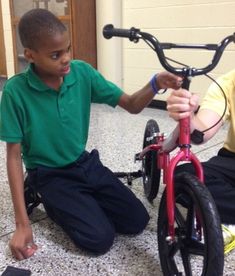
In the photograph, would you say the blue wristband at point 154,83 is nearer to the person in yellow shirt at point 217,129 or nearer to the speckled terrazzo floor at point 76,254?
the person in yellow shirt at point 217,129

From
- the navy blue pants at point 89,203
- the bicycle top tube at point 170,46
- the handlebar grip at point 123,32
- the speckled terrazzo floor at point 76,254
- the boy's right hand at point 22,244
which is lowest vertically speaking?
the speckled terrazzo floor at point 76,254

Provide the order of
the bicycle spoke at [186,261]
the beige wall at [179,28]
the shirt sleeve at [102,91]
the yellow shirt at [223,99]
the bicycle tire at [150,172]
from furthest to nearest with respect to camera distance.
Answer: the beige wall at [179,28], the bicycle tire at [150,172], the shirt sleeve at [102,91], the yellow shirt at [223,99], the bicycle spoke at [186,261]

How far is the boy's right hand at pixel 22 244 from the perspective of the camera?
1.13 m

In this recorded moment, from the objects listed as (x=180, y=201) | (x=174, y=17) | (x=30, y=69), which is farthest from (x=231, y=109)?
(x=174, y=17)

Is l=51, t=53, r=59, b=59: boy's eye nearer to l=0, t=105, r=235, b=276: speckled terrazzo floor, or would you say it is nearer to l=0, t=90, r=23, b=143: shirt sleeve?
l=0, t=90, r=23, b=143: shirt sleeve

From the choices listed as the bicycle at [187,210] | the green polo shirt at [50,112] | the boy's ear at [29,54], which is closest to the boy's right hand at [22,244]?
the green polo shirt at [50,112]

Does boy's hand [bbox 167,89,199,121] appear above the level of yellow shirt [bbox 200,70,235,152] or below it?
above

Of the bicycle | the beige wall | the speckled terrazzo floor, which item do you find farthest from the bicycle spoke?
the beige wall

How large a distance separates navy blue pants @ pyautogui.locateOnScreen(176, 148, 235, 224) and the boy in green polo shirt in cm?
24

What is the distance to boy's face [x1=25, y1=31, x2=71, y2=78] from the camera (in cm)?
110

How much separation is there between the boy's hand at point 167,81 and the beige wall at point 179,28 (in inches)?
68.8

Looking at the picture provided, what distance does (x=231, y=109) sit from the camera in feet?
3.96

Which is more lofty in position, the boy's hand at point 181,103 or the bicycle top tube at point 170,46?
the bicycle top tube at point 170,46

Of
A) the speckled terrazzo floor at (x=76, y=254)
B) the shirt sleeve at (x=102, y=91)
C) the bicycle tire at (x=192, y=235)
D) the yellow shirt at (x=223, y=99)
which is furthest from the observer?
the shirt sleeve at (x=102, y=91)
